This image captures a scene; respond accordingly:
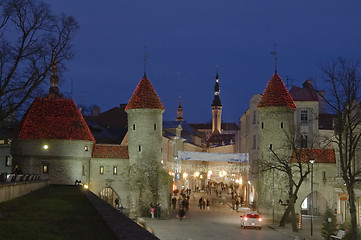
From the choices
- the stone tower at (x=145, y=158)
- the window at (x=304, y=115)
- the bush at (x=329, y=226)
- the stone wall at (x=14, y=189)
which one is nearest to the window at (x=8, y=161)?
the stone tower at (x=145, y=158)

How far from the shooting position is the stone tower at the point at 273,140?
52750 mm

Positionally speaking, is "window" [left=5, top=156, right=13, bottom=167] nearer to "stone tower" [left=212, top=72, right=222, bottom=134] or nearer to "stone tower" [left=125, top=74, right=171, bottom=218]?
"stone tower" [left=125, top=74, right=171, bottom=218]

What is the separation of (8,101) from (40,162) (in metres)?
25.9

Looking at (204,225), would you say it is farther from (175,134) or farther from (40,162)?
(175,134)

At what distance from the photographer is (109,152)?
55125 millimetres

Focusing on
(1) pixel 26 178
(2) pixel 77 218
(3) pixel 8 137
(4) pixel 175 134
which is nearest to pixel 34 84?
(1) pixel 26 178

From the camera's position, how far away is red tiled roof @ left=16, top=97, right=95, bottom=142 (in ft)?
173

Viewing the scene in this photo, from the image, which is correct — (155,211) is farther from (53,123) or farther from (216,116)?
(216,116)

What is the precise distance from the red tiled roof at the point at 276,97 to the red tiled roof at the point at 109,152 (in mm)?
13754

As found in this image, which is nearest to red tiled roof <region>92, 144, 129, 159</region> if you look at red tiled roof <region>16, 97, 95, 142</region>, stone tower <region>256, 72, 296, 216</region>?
red tiled roof <region>16, 97, 95, 142</region>

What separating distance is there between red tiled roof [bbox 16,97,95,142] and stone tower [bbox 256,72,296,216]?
1672cm

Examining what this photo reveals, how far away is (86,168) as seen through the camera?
54.1m

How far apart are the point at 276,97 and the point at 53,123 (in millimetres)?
21218

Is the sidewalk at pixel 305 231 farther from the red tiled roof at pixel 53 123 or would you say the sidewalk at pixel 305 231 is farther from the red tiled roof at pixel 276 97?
the red tiled roof at pixel 53 123
